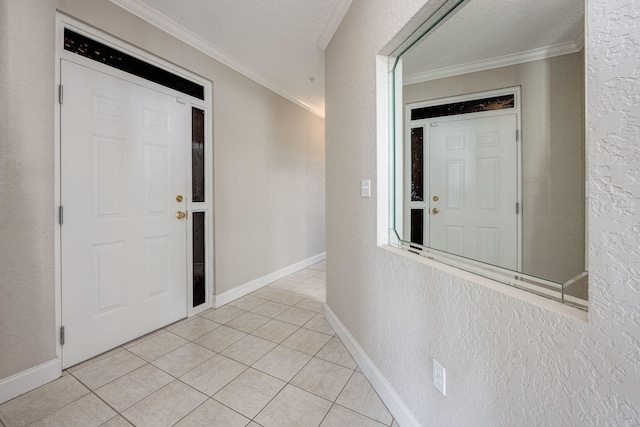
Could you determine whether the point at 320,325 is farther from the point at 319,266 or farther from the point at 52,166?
the point at 52,166

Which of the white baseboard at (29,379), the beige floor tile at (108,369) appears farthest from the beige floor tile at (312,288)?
the white baseboard at (29,379)

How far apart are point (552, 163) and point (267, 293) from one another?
2.83 meters

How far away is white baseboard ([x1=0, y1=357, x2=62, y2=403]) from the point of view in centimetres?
138

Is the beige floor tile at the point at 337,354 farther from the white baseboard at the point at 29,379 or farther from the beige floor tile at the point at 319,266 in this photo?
the beige floor tile at the point at 319,266

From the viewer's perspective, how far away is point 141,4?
189cm

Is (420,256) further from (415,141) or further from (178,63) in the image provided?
(178,63)

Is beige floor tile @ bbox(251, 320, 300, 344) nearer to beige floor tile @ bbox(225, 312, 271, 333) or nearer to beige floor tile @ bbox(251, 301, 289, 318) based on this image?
beige floor tile @ bbox(225, 312, 271, 333)

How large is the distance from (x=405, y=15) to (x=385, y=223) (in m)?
1.03

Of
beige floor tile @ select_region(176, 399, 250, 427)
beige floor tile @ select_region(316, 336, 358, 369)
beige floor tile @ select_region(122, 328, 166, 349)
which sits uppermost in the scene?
beige floor tile @ select_region(122, 328, 166, 349)

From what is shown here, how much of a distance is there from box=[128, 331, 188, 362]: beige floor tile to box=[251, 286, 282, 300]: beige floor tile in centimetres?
99

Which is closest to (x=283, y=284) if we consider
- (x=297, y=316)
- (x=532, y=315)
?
(x=297, y=316)

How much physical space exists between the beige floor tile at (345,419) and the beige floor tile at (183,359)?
977 millimetres

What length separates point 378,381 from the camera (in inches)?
56.7

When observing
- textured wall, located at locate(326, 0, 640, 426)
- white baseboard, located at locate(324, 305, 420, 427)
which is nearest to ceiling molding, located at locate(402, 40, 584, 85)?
textured wall, located at locate(326, 0, 640, 426)
